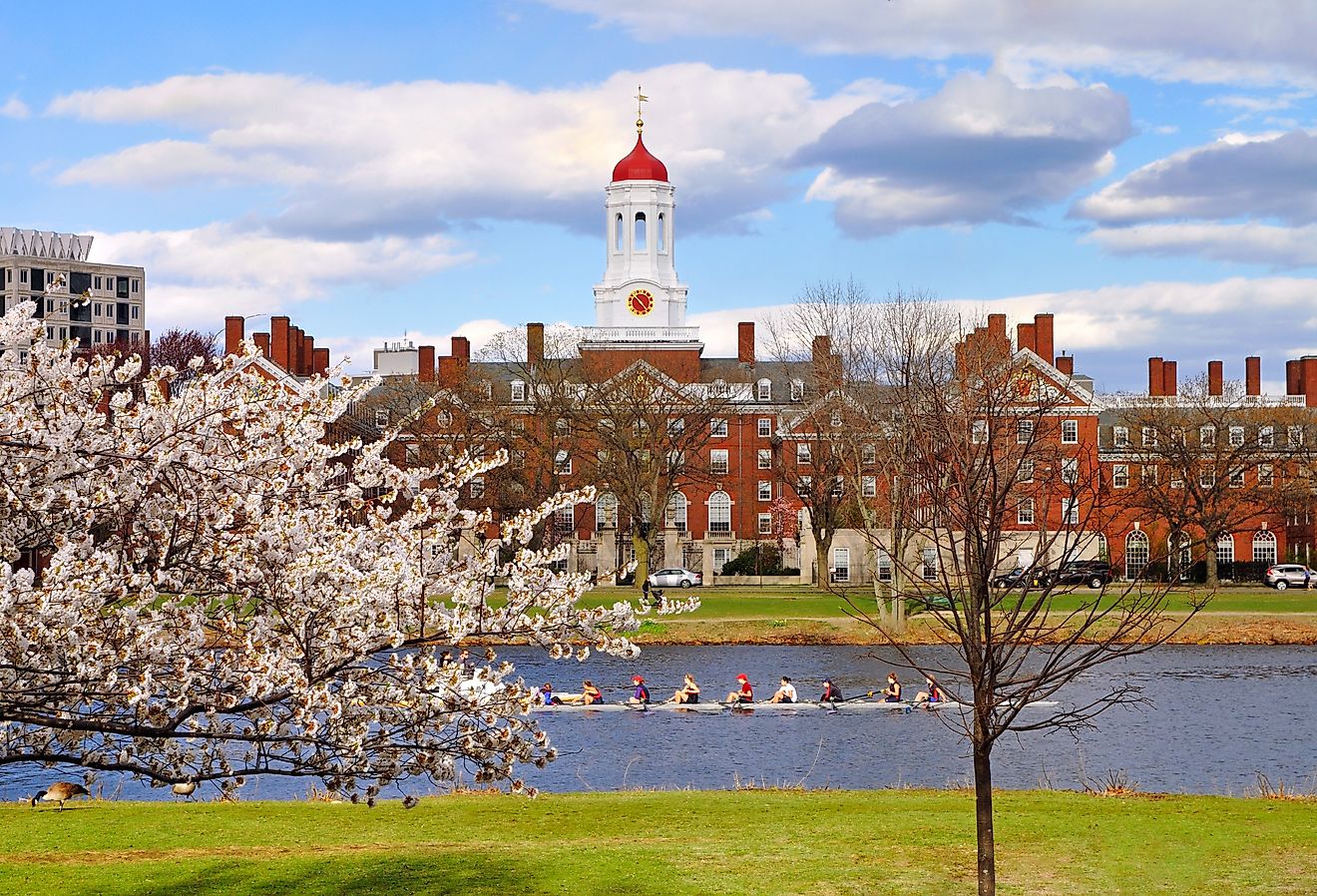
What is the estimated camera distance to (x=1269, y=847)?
58.4 feet

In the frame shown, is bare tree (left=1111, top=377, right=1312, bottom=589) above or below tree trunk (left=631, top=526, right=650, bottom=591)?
above

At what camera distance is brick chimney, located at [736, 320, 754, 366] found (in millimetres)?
98750

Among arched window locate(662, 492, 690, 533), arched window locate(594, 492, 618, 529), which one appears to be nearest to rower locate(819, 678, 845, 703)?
arched window locate(594, 492, 618, 529)

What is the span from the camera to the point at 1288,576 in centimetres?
7694

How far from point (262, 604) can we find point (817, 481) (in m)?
61.1

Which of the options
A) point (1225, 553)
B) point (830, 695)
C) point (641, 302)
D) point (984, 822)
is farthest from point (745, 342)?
point (984, 822)

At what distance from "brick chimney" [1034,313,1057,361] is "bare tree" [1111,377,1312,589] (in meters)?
5.59

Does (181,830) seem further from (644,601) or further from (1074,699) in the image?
(1074,699)

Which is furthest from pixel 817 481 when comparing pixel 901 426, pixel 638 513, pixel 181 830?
pixel 181 830

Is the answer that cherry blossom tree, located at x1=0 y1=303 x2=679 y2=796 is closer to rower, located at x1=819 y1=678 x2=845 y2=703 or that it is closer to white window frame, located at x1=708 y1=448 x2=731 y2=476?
rower, located at x1=819 y1=678 x2=845 y2=703

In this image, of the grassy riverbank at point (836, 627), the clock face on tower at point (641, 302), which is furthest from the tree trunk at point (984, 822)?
the clock face on tower at point (641, 302)

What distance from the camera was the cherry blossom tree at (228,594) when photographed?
32.9ft

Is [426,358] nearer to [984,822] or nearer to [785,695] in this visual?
[785,695]

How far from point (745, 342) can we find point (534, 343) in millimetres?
17306
